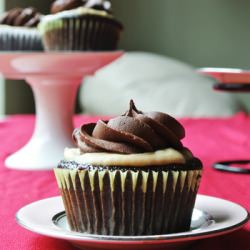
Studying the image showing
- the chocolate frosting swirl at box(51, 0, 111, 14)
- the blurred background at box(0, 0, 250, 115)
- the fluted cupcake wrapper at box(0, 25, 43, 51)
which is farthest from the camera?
the blurred background at box(0, 0, 250, 115)

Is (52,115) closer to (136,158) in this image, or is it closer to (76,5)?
(76,5)

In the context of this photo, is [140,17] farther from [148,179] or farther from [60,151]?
[148,179]

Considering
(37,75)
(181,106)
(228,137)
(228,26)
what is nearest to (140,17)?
(228,26)

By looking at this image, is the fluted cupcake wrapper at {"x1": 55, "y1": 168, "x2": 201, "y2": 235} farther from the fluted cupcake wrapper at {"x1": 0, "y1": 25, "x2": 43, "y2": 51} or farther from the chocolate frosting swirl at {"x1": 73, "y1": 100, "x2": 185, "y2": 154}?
the fluted cupcake wrapper at {"x1": 0, "y1": 25, "x2": 43, "y2": 51}

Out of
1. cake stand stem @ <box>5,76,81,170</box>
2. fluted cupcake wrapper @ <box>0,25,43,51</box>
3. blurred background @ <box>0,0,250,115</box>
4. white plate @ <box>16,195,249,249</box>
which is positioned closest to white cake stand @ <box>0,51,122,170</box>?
cake stand stem @ <box>5,76,81,170</box>

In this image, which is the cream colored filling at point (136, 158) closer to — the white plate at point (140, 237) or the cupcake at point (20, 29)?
the white plate at point (140, 237)

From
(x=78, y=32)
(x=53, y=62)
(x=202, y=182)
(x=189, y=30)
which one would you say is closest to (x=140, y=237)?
(x=202, y=182)
